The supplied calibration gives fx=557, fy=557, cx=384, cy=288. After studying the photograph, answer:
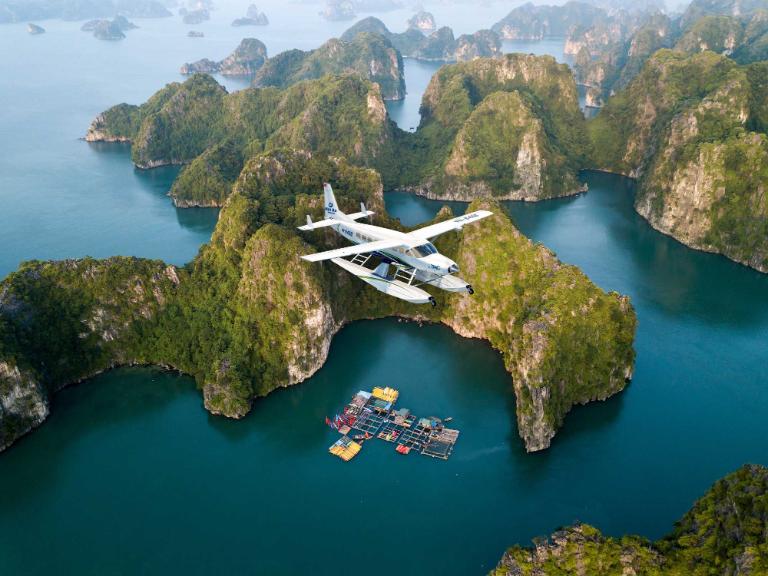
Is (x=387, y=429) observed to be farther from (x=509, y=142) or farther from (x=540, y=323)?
(x=509, y=142)

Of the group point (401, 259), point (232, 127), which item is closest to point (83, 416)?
point (401, 259)

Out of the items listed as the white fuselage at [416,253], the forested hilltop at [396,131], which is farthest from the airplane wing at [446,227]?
the forested hilltop at [396,131]

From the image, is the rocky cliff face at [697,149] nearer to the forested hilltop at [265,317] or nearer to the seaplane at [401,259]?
the forested hilltop at [265,317]

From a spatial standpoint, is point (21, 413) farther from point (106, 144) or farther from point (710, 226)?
point (106, 144)

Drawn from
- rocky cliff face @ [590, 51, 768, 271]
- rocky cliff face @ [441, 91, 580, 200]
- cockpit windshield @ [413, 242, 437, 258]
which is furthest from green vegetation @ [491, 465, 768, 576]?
rocky cliff face @ [441, 91, 580, 200]

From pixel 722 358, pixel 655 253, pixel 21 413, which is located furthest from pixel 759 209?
pixel 21 413
